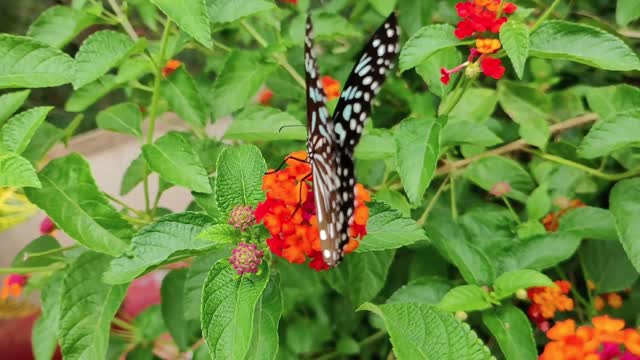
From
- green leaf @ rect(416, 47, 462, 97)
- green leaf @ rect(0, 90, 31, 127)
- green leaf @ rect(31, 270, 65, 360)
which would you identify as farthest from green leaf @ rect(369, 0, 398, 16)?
green leaf @ rect(31, 270, 65, 360)

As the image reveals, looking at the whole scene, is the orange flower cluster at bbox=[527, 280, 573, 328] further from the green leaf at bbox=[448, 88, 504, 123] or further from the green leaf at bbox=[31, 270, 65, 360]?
the green leaf at bbox=[31, 270, 65, 360]

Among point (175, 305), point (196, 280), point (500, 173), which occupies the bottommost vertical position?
point (175, 305)

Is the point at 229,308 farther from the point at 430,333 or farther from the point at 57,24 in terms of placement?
the point at 57,24

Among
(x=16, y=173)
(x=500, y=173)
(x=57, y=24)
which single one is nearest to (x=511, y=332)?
(x=500, y=173)

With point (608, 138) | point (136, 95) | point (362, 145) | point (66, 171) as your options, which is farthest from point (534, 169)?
point (136, 95)

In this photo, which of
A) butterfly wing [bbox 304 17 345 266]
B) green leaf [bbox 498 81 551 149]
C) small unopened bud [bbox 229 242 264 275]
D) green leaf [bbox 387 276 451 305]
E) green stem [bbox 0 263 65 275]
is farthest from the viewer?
green leaf [bbox 498 81 551 149]

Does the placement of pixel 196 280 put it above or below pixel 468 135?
below

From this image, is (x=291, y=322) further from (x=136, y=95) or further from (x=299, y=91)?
(x=136, y=95)
